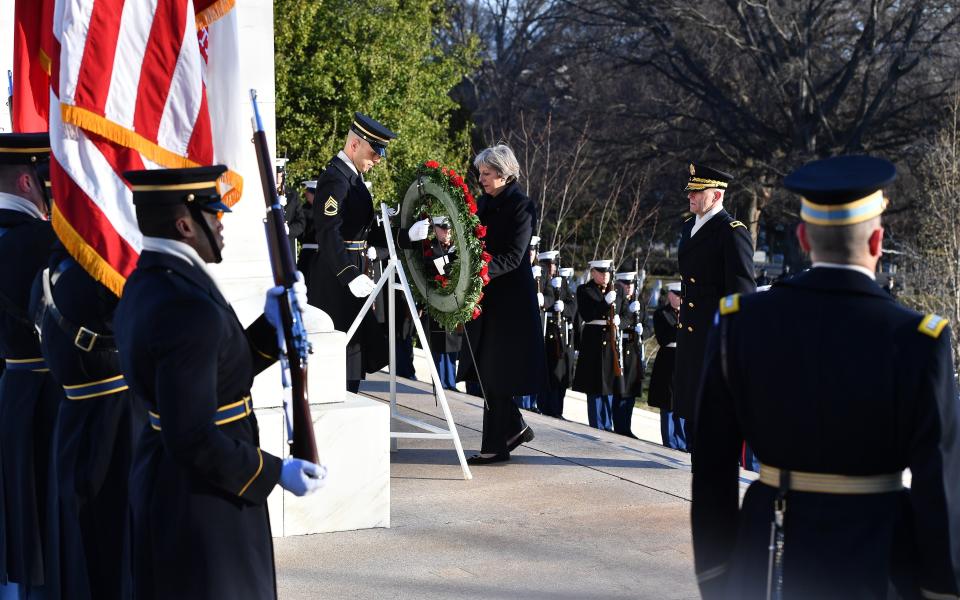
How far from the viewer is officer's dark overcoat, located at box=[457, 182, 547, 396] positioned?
693 centimetres

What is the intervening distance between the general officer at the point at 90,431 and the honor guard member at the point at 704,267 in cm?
381

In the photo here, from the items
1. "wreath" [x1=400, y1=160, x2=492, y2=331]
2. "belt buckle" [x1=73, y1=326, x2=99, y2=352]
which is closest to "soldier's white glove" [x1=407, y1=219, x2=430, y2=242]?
"wreath" [x1=400, y1=160, x2=492, y2=331]

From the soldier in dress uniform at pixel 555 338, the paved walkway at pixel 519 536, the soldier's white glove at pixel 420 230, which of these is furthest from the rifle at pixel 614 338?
the soldier's white glove at pixel 420 230

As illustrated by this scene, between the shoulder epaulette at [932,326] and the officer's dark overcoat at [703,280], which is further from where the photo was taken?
the officer's dark overcoat at [703,280]

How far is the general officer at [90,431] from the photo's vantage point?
387 centimetres

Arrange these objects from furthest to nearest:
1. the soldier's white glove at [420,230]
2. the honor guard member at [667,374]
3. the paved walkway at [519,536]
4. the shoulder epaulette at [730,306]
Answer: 1. the honor guard member at [667,374]
2. the soldier's white glove at [420,230]
3. the paved walkway at [519,536]
4. the shoulder epaulette at [730,306]

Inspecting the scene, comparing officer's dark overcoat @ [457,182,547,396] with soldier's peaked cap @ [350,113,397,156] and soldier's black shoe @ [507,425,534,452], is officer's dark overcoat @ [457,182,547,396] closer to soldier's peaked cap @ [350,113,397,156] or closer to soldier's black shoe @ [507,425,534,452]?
soldier's black shoe @ [507,425,534,452]

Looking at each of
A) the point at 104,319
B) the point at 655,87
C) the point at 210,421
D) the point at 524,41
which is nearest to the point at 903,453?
the point at 210,421

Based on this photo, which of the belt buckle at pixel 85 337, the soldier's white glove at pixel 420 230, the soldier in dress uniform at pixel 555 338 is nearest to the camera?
the belt buckle at pixel 85 337

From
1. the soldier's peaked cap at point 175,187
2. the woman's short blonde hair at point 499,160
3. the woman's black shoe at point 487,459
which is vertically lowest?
the woman's black shoe at point 487,459

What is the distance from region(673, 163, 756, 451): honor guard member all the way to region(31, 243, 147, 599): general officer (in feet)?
12.5

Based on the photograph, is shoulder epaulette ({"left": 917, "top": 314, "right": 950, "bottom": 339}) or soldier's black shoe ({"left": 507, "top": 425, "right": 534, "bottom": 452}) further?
soldier's black shoe ({"left": 507, "top": 425, "right": 534, "bottom": 452})

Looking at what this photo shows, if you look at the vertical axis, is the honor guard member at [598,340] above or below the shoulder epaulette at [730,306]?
below

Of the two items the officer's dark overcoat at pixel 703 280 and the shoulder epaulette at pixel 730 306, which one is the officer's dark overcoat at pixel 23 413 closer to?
the shoulder epaulette at pixel 730 306
